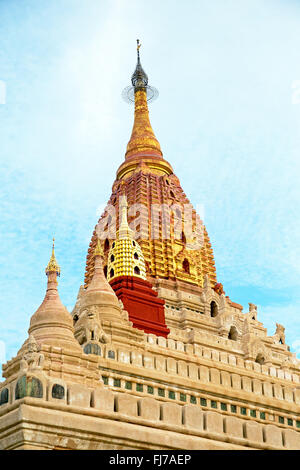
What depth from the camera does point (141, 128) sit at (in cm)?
7400

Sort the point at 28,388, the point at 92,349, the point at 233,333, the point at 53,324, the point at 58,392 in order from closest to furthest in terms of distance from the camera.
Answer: the point at 28,388
the point at 58,392
the point at 92,349
the point at 53,324
the point at 233,333

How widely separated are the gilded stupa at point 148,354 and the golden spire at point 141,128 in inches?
5.1

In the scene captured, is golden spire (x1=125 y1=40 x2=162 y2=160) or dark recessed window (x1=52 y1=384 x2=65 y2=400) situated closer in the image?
dark recessed window (x1=52 y1=384 x2=65 y2=400)

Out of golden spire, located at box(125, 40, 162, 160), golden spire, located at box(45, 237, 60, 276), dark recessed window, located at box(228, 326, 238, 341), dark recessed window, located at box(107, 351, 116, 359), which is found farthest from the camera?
golden spire, located at box(125, 40, 162, 160)

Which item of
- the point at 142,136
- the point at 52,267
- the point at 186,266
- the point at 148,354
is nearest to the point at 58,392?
the point at 148,354

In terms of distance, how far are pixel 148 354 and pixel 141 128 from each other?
38.9 m

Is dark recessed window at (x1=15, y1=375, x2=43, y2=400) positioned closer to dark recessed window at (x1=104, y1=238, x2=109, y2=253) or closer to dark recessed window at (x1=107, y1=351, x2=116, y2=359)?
dark recessed window at (x1=107, y1=351, x2=116, y2=359)

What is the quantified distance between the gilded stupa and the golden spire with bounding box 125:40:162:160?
13 cm

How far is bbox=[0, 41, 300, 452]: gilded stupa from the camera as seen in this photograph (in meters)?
19.4

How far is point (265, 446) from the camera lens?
21.7 meters

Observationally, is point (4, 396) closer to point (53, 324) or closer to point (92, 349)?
point (92, 349)

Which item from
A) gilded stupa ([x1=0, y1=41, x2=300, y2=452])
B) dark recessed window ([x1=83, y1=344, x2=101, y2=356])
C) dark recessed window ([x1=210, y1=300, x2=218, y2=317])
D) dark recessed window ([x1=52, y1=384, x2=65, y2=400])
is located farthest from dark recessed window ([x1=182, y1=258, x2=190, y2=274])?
dark recessed window ([x1=52, y1=384, x2=65, y2=400])

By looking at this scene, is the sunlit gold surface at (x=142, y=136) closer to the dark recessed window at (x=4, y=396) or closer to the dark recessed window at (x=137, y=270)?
the dark recessed window at (x=137, y=270)
